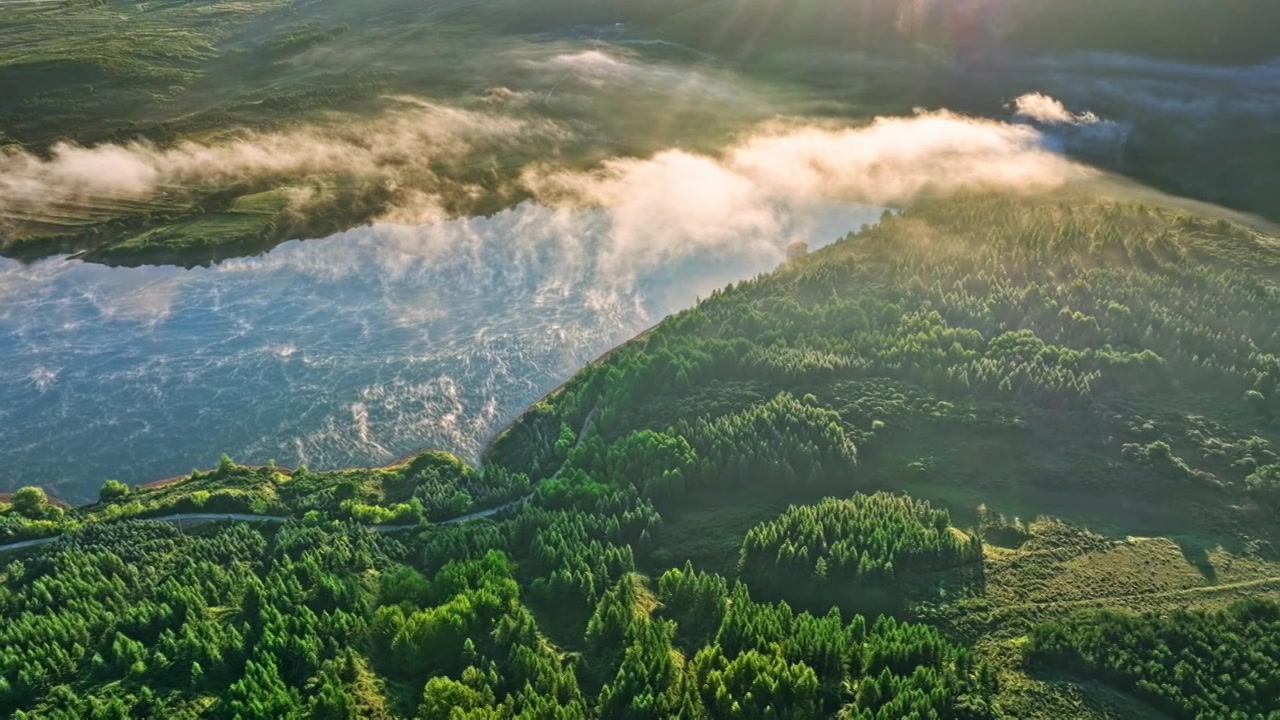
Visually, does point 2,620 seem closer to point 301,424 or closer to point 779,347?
point 301,424

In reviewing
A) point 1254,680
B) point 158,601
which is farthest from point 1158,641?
point 158,601

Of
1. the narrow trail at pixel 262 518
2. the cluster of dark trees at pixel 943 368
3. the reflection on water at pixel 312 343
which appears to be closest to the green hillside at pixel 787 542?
the cluster of dark trees at pixel 943 368

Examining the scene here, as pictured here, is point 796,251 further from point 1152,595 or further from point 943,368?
point 1152,595

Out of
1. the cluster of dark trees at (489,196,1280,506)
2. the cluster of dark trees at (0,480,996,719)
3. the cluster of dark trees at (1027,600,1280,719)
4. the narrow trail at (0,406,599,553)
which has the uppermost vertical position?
the cluster of dark trees at (489,196,1280,506)

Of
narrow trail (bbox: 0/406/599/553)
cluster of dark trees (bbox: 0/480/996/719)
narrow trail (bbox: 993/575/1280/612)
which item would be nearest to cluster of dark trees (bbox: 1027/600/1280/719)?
narrow trail (bbox: 993/575/1280/612)

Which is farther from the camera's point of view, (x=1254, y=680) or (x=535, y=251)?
(x=535, y=251)

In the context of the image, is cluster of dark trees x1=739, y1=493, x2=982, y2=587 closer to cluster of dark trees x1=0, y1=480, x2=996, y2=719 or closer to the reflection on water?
cluster of dark trees x1=0, y1=480, x2=996, y2=719
